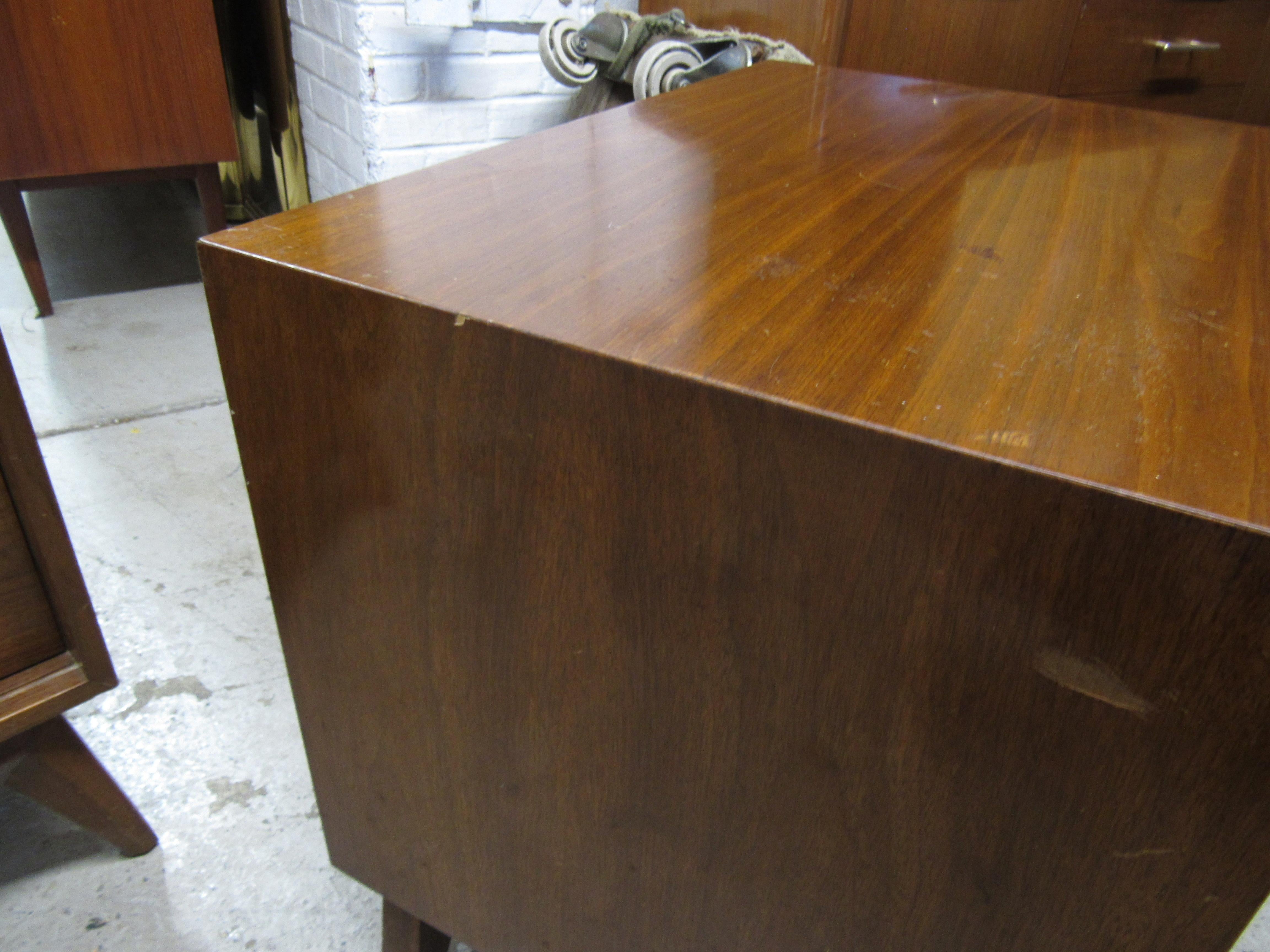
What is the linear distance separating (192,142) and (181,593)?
942 mm

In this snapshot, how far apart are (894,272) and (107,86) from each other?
1542mm

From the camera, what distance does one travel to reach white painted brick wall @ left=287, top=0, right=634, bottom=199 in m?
1.44

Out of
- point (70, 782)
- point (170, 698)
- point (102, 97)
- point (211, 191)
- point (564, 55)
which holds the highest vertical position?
point (564, 55)

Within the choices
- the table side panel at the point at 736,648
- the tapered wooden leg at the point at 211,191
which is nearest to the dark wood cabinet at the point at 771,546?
the table side panel at the point at 736,648

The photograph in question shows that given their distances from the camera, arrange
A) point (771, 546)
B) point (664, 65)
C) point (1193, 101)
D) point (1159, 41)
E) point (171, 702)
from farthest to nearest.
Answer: point (1193, 101), point (1159, 41), point (664, 65), point (171, 702), point (771, 546)

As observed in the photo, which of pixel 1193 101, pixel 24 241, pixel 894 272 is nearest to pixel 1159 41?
pixel 1193 101

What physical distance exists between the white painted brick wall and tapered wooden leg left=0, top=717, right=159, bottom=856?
963mm

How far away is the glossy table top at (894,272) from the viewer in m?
0.32

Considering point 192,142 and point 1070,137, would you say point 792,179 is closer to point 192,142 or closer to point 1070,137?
point 1070,137

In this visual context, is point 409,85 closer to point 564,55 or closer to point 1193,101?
point 564,55

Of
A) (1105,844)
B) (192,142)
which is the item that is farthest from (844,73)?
(192,142)

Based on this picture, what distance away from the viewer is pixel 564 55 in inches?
54.7

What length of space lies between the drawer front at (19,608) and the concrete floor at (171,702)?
238 millimetres

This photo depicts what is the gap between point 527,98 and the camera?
1.62 meters
